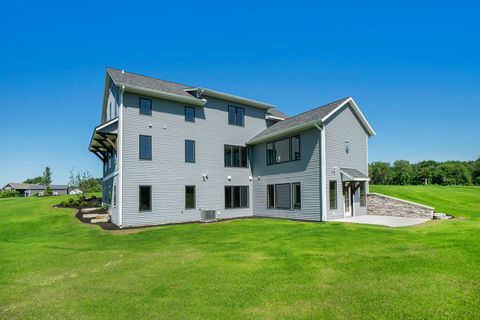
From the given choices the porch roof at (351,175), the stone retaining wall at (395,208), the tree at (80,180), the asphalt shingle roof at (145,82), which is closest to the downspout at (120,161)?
the asphalt shingle roof at (145,82)

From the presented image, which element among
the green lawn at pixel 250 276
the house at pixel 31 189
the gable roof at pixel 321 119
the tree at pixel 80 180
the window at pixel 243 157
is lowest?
the house at pixel 31 189

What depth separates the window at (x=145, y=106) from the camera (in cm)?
1620

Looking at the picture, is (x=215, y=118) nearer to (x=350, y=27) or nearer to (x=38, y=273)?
(x=350, y=27)

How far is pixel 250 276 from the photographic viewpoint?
6.25 metres

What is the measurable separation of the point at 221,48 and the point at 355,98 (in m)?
9.68

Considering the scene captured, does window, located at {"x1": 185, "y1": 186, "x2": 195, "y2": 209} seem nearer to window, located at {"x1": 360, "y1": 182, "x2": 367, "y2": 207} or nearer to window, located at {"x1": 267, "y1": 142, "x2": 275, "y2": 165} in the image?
window, located at {"x1": 267, "y1": 142, "x2": 275, "y2": 165}

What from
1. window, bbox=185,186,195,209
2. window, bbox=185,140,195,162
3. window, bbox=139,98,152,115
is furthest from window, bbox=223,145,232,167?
window, bbox=139,98,152,115

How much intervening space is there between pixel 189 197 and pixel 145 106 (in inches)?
245

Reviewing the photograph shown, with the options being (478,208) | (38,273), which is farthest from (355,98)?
(38,273)

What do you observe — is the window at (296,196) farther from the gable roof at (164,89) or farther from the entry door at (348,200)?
the gable roof at (164,89)

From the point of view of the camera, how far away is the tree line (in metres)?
69.8

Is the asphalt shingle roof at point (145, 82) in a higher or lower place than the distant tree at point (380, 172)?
higher

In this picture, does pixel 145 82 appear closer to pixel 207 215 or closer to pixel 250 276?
pixel 207 215

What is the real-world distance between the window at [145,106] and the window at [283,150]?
8272mm
